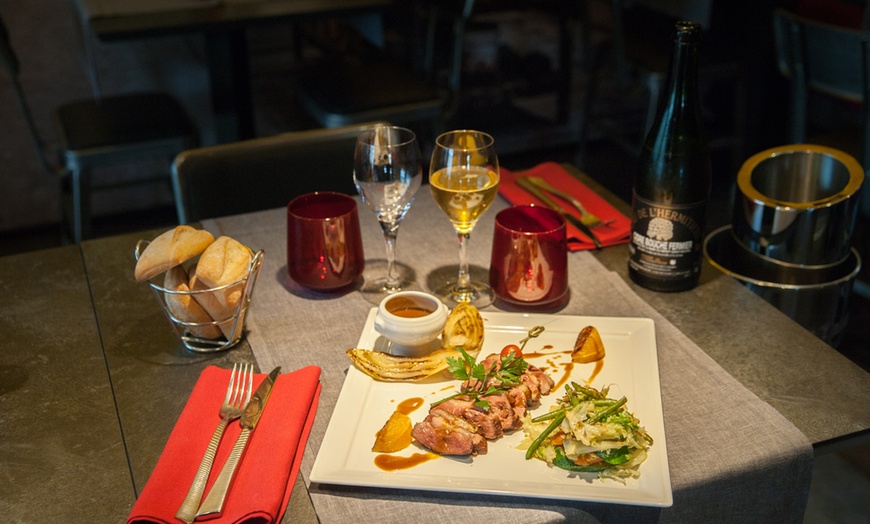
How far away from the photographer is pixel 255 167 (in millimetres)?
1425

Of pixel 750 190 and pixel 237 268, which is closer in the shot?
pixel 237 268

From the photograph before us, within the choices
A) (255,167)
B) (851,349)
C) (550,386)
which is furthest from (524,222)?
(851,349)

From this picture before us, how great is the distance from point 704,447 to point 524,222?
0.37 m

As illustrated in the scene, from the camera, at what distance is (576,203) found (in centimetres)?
121

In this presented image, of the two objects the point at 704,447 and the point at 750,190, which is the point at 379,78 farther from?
the point at 704,447

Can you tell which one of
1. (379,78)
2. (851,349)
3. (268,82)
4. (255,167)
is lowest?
(851,349)

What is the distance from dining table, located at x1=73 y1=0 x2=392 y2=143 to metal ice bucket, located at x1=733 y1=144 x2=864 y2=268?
1.37 metres

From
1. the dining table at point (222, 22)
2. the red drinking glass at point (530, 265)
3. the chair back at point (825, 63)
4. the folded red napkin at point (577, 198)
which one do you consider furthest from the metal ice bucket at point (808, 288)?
the dining table at point (222, 22)

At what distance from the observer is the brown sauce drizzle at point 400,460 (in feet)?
2.39

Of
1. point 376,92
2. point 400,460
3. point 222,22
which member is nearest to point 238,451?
point 400,460

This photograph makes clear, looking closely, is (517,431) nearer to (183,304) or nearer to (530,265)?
(530,265)

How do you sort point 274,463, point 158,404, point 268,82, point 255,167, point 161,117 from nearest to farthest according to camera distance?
point 274,463 → point 158,404 → point 255,167 → point 161,117 → point 268,82

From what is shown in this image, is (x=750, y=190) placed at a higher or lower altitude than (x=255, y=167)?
higher

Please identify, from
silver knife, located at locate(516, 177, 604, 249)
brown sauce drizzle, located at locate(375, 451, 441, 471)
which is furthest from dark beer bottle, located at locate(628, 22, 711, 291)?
brown sauce drizzle, located at locate(375, 451, 441, 471)
